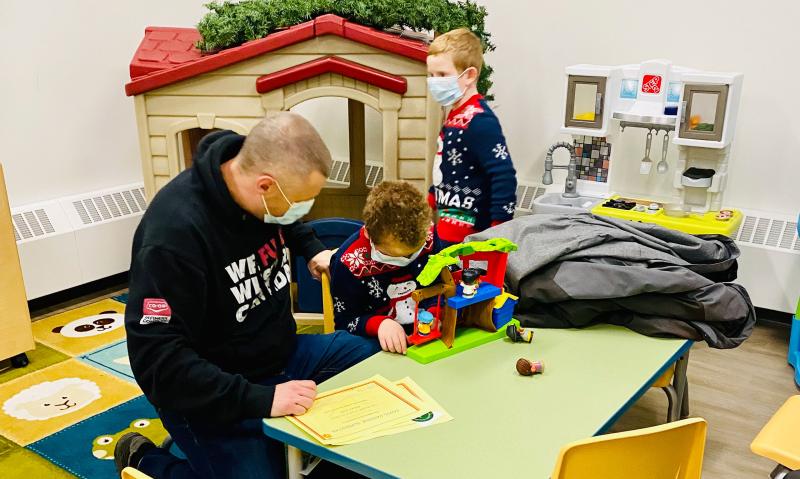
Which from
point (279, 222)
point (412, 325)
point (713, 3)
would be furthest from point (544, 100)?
point (279, 222)

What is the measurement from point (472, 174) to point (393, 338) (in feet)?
3.78

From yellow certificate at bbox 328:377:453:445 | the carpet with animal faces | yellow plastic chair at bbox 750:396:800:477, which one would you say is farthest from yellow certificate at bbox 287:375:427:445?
the carpet with animal faces

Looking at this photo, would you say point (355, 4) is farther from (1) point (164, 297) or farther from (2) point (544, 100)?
(1) point (164, 297)

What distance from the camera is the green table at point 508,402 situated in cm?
147

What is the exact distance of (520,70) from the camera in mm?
4328

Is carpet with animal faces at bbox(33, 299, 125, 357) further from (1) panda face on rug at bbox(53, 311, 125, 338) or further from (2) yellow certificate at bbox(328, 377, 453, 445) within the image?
(2) yellow certificate at bbox(328, 377, 453, 445)

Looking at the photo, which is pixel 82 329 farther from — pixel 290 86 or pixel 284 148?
pixel 284 148

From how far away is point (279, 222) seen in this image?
5.96 feet

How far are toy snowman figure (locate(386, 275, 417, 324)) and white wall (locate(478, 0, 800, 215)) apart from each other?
7.76ft

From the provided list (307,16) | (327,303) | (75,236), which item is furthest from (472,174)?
(75,236)

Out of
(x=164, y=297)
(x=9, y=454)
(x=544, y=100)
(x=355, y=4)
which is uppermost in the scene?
(x=355, y=4)

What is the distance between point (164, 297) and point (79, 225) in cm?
286

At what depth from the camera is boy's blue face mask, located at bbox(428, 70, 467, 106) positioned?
2924 millimetres

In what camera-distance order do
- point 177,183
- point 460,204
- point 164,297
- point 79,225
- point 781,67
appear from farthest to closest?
point 79,225, point 781,67, point 460,204, point 177,183, point 164,297
